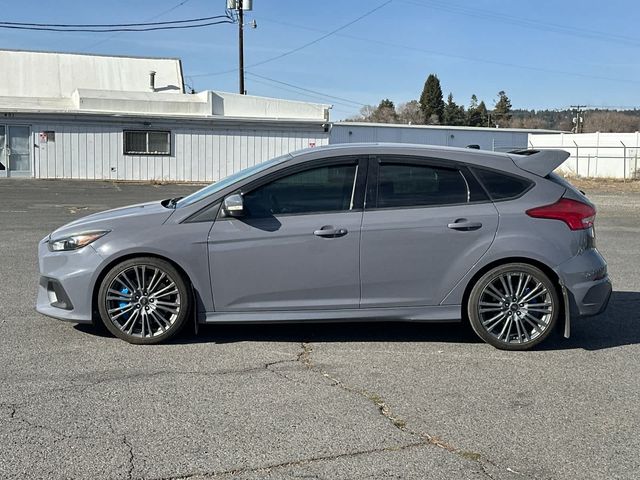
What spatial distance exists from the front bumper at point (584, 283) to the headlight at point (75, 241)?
12.2 ft

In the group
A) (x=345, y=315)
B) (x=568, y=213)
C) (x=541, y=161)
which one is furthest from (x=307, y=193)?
(x=568, y=213)

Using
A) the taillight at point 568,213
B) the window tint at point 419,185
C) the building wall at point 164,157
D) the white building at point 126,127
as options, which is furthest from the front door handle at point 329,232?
the building wall at point 164,157

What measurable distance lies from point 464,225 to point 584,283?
108 centimetres

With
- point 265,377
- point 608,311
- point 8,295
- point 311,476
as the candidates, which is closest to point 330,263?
point 265,377

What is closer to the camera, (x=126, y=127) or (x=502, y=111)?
(x=126, y=127)

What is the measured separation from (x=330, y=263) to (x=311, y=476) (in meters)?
2.35

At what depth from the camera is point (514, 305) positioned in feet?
18.9

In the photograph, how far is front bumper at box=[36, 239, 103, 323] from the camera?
18.4ft

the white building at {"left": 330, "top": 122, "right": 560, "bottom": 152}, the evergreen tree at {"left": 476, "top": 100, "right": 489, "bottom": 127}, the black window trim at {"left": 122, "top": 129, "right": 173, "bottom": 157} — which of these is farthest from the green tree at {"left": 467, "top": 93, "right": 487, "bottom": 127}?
the black window trim at {"left": 122, "top": 129, "right": 173, "bottom": 157}

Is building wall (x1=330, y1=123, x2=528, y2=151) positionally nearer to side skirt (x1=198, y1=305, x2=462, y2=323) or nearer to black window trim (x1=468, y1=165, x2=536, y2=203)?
black window trim (x1=468, y1=165, x2=536, y2=203)

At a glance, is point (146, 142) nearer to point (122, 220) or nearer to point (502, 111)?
point (122, 220)

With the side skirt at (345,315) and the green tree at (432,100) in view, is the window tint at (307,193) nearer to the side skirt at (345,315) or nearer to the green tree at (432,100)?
the side skirt at (345,315)

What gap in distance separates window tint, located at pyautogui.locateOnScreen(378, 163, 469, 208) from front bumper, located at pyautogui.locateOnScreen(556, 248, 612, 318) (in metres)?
1.01

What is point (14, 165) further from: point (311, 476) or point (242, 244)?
point (311, 476)
